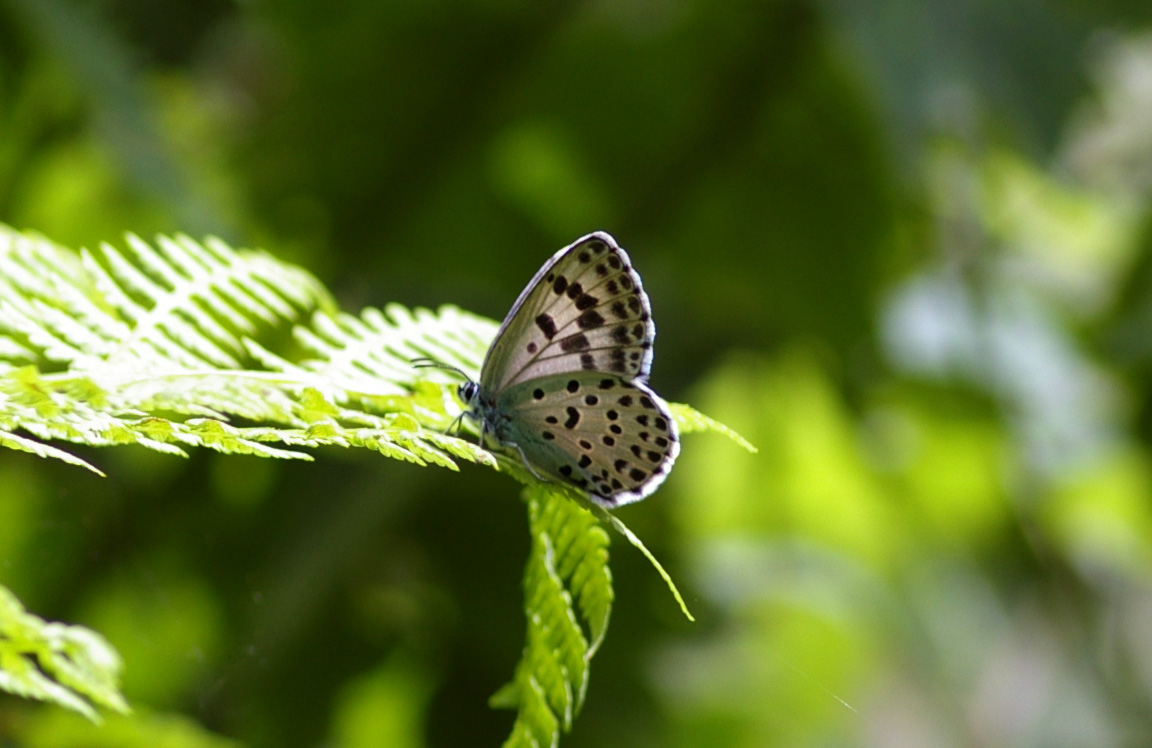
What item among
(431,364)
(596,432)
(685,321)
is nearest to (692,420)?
(596,432)

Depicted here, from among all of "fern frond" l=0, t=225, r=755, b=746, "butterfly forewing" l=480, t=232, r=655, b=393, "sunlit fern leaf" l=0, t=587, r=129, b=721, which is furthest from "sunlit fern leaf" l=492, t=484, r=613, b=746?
"sunlit fern leaf" l=0, t=587, r=129, b=721

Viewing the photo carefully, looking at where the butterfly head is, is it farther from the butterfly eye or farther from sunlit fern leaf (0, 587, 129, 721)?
sunlit fern leaf (0, 587, 129, 721)

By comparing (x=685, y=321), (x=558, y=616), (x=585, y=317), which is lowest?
(x=685, y=321)

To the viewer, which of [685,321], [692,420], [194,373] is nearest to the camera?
[194,373]

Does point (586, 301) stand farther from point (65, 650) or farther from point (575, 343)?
point (65, 650)

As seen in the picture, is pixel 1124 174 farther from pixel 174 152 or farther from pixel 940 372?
pixel 174 152

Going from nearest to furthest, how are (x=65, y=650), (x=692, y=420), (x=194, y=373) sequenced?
(x=65, y=650) < (x=194, y=373) < (x=692, y=420)

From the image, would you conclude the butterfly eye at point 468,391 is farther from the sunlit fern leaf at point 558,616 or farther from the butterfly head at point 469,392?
the sunlit fern leaf at point 558,616
